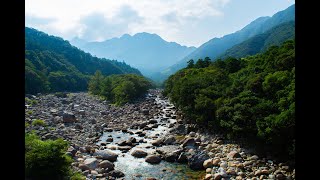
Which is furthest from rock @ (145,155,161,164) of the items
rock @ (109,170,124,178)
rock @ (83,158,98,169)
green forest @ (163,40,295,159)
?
green forest @ (163,40,295,159)

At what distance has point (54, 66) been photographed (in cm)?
9325

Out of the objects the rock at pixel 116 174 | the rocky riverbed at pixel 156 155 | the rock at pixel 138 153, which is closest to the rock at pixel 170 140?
the rocky riverbed at pixel 156 155

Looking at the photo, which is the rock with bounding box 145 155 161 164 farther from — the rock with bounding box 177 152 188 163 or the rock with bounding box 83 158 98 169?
the rock with bounding box 83 158 98 169

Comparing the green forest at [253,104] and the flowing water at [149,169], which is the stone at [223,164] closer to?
the flowing water at [149,169]

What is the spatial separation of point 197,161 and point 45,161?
911 centimetres

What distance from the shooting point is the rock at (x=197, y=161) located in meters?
17.8

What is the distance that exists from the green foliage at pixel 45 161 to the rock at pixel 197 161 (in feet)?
25.4

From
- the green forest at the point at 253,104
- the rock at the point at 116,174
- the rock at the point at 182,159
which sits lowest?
the rock at the point at 116,174

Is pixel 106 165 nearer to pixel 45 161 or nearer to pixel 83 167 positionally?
pixel 83 167

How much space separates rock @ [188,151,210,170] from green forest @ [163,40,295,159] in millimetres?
2752
